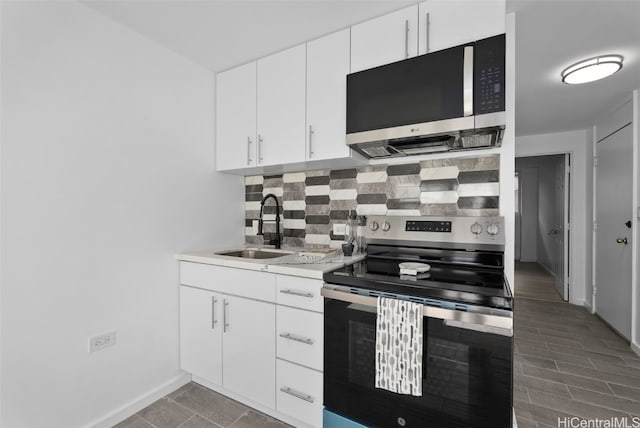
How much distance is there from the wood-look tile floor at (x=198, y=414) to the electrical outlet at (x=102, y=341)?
1.58 ft

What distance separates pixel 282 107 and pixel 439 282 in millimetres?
1517

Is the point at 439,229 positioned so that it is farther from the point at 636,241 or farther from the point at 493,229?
the point at 636,241

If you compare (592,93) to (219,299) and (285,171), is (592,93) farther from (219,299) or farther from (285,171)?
(219,299)

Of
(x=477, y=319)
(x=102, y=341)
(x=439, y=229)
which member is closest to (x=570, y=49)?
(x=439, y=229)

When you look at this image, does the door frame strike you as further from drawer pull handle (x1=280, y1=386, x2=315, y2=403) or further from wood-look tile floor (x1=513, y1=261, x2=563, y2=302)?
drawer pull handle (x1=280, y1=386, x2=315, y2=403)

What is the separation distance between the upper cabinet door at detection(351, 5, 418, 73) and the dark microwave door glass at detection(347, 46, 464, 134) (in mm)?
118

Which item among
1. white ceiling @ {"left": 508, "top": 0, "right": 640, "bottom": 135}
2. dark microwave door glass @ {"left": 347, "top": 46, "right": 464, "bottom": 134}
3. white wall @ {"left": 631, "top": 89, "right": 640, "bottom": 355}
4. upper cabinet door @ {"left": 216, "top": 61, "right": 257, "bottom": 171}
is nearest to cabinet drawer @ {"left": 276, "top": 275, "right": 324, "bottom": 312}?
dark microwave door glass @ {"left": 347, "top": 46, "right": 464, "bottom": 134}

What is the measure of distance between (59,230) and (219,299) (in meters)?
0.92

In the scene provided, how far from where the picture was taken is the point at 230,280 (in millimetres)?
1829

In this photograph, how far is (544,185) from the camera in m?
6.65

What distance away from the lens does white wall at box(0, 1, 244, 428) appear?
137 centimetres

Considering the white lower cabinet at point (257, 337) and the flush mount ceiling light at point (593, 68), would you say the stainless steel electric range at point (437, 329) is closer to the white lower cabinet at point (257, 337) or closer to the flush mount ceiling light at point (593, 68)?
the white lower cabinet at point (257, 337)

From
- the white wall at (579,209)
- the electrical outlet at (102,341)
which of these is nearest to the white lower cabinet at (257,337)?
the electrical outlet at (102,341)

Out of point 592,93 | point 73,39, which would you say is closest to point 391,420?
point 73,39
